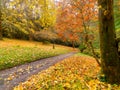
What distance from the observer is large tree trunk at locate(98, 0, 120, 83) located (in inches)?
261

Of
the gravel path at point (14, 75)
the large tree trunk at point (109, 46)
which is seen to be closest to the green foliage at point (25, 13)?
the large tree trunk at point (109, 46)

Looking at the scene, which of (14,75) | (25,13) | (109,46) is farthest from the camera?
(25,13)

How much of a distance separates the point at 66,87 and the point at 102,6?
3114mm

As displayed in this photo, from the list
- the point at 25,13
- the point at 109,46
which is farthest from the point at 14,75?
the point at 25,13

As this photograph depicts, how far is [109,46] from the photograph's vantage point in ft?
22.1

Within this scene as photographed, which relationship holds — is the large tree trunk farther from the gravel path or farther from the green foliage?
the gravel path

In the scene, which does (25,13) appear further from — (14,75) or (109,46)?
(109,46)

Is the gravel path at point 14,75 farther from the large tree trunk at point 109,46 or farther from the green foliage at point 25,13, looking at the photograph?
the large tree trunk at point 109,46

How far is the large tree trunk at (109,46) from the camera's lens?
664cm

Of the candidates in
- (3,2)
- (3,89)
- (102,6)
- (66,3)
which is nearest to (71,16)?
(66,3)

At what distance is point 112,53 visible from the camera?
6762 mm

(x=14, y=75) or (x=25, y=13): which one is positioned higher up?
(x=25, y=13)

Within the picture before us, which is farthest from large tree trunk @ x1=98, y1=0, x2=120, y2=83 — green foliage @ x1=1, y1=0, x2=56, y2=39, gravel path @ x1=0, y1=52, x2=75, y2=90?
gravel path @ x1=0, y1=52, x2=75, y2=90

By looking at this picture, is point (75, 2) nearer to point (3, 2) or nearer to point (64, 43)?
point (3, 2)
